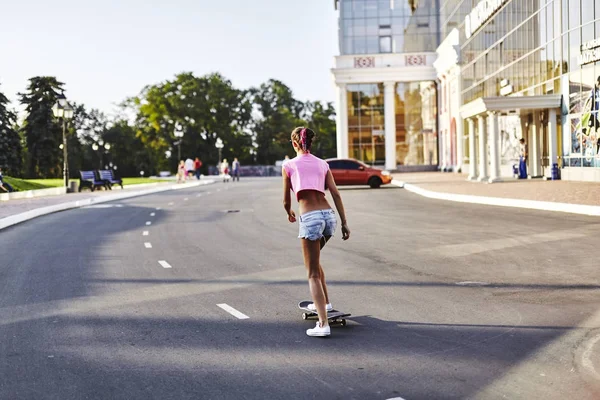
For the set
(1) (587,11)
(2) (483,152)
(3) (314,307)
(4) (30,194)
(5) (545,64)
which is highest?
(1) (587,11)

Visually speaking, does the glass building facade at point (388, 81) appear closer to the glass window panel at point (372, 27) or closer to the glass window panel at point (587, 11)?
the glass window panel at point (372, 27)

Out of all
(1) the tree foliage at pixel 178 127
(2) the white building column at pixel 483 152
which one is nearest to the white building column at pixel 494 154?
(2) the white building column at pixel 483 152

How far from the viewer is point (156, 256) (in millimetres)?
13797

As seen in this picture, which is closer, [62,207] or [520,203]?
[520,203]

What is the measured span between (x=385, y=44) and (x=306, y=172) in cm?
6797

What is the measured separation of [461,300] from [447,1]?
6082 cm

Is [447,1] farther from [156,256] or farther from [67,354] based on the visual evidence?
[67,354]

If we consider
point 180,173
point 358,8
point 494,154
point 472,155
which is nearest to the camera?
point 494,154

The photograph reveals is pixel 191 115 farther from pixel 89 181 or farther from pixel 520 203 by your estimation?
pixel 520 203

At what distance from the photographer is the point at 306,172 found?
7191mm

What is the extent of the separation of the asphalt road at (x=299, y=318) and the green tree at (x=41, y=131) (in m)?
82.4

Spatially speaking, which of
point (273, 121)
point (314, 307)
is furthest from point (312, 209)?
point (273, 121)

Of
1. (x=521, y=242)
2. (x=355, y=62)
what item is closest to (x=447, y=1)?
(x=355, y=62)

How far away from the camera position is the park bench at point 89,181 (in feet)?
141
